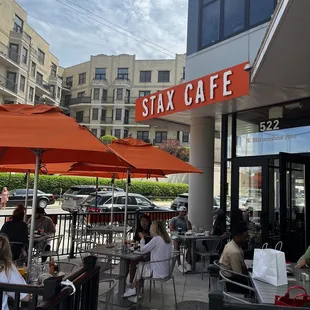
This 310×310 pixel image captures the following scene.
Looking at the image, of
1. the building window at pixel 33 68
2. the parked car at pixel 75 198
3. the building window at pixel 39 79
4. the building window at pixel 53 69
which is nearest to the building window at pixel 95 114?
the building window at pixel 53 69

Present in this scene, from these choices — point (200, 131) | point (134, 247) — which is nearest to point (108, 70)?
point (200, 131)

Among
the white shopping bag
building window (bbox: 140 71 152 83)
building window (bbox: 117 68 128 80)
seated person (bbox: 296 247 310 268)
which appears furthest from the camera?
building window (bbox: 117 68 128 80)

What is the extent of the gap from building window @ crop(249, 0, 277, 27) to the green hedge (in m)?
21.5

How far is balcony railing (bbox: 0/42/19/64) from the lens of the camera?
36.9 meters

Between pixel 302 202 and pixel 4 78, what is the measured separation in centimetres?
3790

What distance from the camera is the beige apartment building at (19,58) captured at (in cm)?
3787

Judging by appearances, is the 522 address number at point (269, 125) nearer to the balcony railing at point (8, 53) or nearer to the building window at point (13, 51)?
the balcony railing at point (8, 53)

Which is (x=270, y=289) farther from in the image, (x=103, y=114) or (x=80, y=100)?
(x=80, y=100)

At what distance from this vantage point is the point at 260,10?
26.3 ft

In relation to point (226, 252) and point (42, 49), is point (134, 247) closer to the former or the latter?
point (226, 252)

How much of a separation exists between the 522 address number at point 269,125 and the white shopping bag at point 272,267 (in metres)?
5.34

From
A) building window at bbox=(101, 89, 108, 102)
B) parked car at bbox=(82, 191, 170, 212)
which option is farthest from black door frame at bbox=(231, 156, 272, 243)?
building window at bbox=(101, 89, 108, 102)

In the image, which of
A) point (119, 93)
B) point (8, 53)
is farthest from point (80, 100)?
point (8, 53)

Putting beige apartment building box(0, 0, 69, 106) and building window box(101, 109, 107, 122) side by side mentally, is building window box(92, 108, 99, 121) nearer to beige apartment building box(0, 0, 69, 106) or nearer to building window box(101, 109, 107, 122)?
building window box(101, 109, 107, 122)
